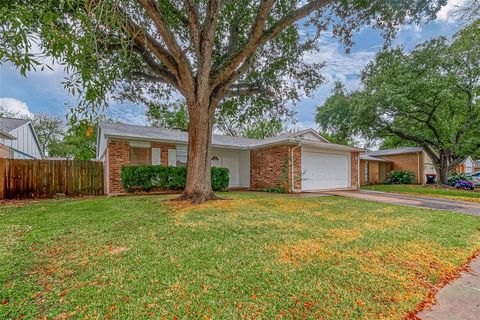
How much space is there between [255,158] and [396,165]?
16.1 metres

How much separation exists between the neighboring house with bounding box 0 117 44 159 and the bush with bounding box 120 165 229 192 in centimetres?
847

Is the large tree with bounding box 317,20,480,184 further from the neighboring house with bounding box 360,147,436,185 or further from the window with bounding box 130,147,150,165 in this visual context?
the window with bounding box 130,147,150,165

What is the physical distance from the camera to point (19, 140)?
54.2 ft

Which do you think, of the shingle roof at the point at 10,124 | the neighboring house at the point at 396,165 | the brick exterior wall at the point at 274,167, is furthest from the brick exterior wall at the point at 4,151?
the neighboring house at the point at 396,165

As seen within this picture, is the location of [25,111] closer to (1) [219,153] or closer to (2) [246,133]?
(2) [246,133]

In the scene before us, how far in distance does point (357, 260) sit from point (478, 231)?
416 centimetres

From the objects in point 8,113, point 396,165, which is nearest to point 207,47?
→ point 396,165

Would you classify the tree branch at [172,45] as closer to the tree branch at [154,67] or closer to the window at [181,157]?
the tree branch at [154,67]

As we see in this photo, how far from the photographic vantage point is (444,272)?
3.10 metres

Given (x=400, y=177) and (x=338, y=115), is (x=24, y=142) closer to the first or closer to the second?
(x=338, y=115)

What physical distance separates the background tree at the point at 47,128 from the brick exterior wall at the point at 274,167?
2711cm

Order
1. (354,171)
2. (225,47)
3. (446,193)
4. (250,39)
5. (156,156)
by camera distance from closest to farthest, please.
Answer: (250,39) → (225,47) → (156,156) → (446,193) → (354,171)

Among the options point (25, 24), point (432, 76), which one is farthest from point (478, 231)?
point (432, 76)

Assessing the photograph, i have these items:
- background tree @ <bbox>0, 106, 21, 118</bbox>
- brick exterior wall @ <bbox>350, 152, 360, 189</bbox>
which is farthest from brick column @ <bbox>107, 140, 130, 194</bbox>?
background tree @ <bbox>0, 106, 21, 118</bbox>
